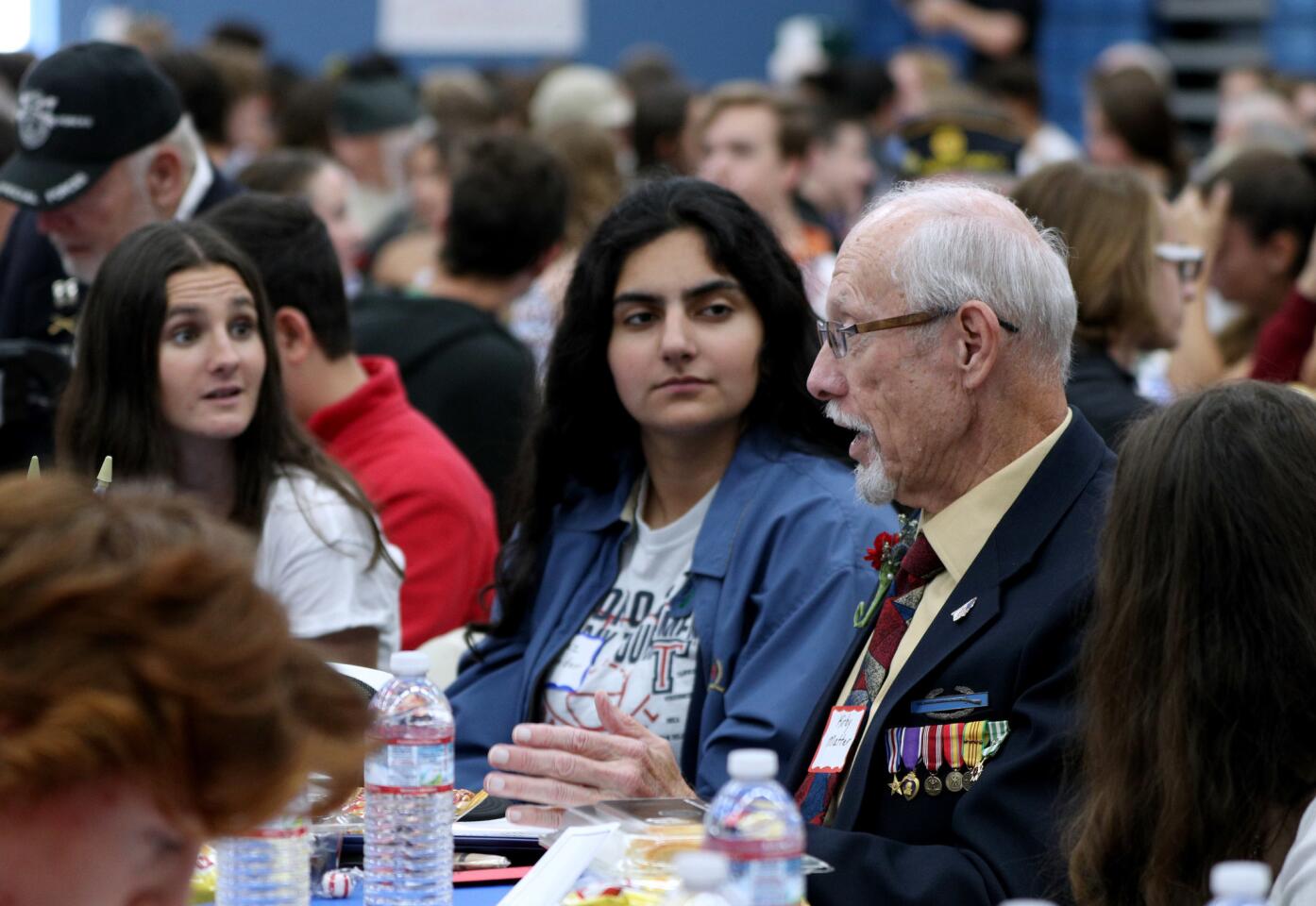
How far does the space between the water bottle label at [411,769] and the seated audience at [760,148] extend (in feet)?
15.7

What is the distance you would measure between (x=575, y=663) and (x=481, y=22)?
961cm

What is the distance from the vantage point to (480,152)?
5.04 metres

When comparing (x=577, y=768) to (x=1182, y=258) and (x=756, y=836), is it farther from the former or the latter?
(x=1182, y=258)

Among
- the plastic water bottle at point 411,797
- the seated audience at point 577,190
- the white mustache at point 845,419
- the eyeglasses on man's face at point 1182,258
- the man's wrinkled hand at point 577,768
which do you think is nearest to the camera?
the plastic water bottle at point 411,797

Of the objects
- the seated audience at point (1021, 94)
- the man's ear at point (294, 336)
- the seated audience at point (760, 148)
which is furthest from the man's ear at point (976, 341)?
the seated audience at point (1021, 94)

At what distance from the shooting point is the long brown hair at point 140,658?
1141mm

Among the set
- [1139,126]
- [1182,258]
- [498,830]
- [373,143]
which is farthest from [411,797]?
[373,143]

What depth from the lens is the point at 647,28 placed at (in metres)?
16.2

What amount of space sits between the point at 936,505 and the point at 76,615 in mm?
1569

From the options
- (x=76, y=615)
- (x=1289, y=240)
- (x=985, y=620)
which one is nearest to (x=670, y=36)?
(x=1289, y=240)

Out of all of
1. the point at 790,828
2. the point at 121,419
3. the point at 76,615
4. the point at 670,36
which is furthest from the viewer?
the point at 670,36

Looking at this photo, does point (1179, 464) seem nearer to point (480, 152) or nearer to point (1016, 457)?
point (1016, 457)

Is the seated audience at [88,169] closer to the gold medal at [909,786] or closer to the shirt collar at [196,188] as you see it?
the shirt collar at [196,188]

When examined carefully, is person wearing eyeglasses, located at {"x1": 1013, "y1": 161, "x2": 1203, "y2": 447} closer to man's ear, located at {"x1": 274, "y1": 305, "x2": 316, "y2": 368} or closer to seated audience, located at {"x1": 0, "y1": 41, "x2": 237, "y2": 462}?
man's ear, located at {"x1": 274, "y1": 305, "x2": 316, "y2": 368}
